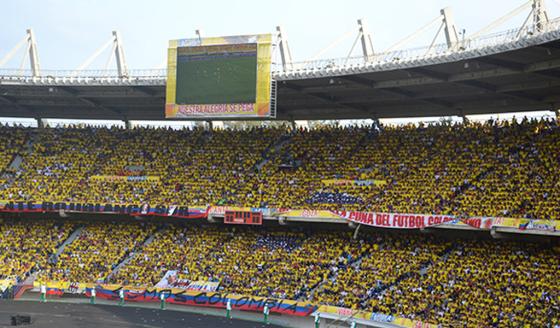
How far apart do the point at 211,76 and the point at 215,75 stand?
28cm

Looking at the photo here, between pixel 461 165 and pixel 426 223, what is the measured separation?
221 inches

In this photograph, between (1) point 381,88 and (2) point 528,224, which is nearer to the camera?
(2) point 528,224

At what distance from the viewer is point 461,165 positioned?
37.4m

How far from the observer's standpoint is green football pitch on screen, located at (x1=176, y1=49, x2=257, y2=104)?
41469 millimetres

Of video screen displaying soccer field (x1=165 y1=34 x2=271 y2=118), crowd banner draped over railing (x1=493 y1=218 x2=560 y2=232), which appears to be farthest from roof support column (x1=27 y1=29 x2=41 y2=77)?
crowd banner draped over railing (x1=493 y1=218 x2=560 y2=232)

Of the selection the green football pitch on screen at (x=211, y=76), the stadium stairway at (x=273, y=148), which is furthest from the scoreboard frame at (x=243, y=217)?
the green football pitch on screen at (x=211, y=76)

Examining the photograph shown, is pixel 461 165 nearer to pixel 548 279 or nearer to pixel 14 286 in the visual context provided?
pixel 548 279

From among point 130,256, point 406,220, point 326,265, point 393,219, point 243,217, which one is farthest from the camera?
point 130,256

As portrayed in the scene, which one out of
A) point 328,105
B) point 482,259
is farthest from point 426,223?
point 328,105

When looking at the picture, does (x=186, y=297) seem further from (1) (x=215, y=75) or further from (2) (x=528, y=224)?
(2) (x=528, y=224)

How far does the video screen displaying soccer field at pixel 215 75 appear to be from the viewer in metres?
40.9

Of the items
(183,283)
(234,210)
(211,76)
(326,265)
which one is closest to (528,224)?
(326,265)

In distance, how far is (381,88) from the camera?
39125 mm

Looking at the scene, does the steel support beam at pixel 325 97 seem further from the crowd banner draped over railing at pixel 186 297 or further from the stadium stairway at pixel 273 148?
the crowd banner draped over railing at pixel 186 297
